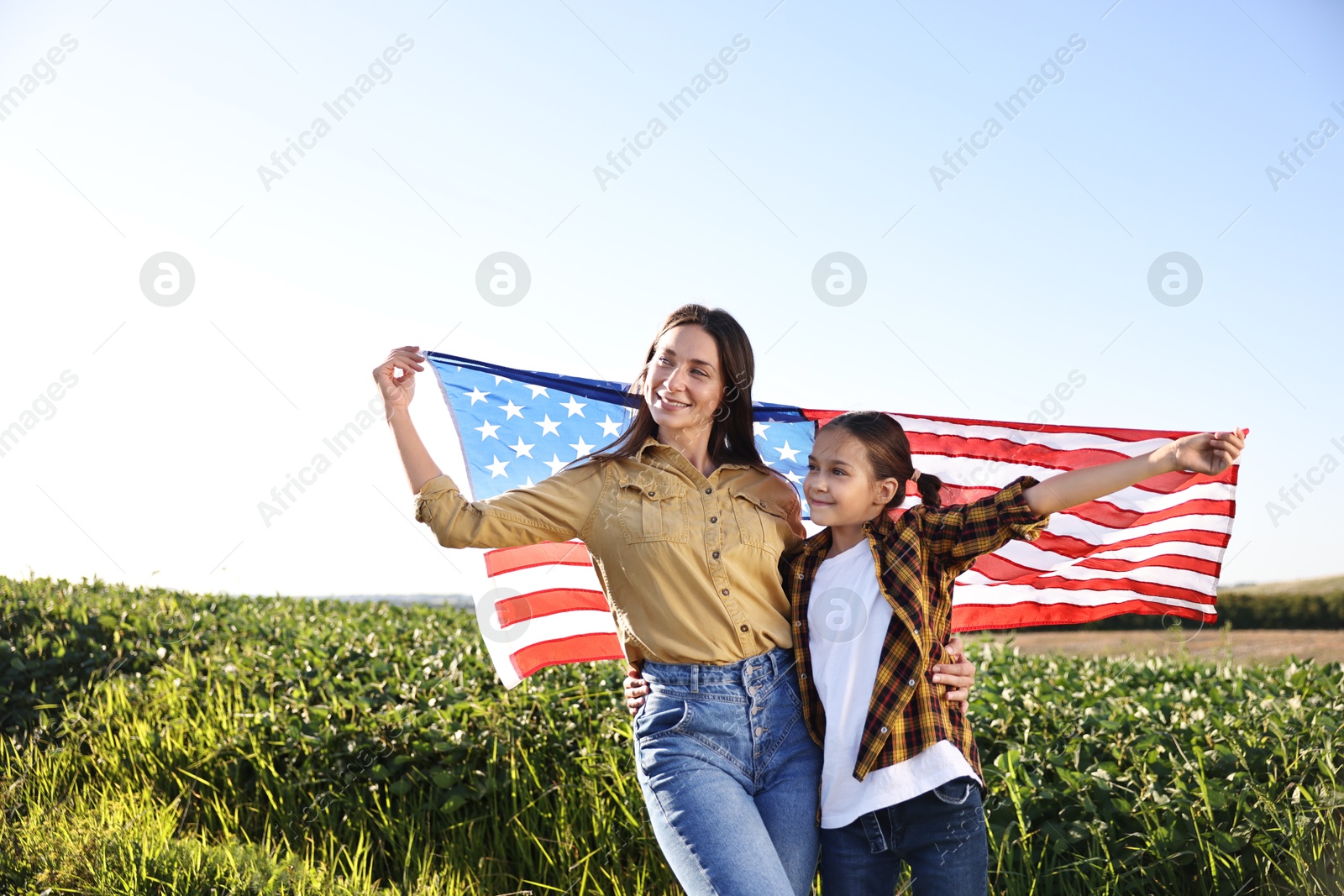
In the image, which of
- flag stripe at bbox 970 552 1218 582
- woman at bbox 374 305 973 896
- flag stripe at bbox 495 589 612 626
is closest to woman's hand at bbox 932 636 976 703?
woman at bbox 374 305 973 896

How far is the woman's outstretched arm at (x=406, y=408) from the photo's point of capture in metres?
2.90

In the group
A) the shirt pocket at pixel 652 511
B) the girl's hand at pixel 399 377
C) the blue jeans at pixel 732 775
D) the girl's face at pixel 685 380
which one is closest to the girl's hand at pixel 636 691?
the blue jeans at pixel 732 775

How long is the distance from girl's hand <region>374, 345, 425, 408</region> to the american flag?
105 centimetres

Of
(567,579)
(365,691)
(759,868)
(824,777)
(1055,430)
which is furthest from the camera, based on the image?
(365,691)

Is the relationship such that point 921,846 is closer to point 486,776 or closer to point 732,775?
point 732,775

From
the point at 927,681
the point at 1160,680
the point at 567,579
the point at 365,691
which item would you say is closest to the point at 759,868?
the point at 927,681

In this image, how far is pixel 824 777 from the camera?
2.63 m

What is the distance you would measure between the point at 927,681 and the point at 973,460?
1612 millimetres

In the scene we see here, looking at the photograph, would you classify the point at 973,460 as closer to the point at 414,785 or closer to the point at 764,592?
the point at 764,592

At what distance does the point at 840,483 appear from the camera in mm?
2885

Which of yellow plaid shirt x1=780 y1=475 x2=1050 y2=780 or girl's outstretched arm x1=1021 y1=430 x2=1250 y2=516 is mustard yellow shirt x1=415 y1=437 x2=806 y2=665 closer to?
yellow plaid shirt x1=780 y1=475 x2=1050 y2=780

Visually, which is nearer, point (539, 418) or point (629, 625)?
point (629, 625)

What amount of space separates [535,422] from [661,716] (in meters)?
1.89

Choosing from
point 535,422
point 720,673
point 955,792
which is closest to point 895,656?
point 955,792
